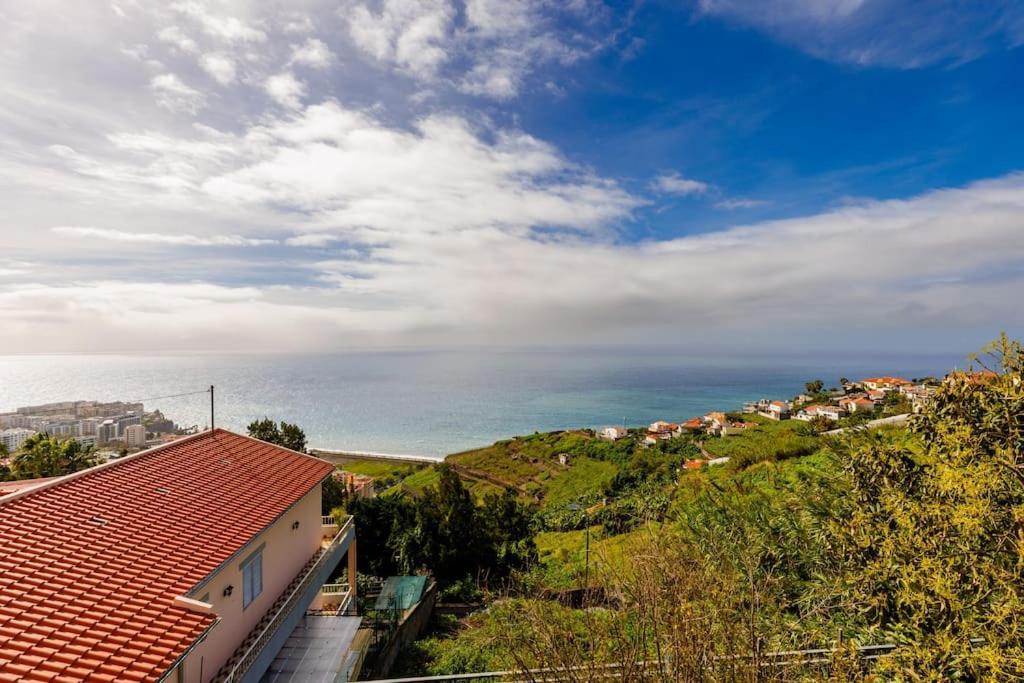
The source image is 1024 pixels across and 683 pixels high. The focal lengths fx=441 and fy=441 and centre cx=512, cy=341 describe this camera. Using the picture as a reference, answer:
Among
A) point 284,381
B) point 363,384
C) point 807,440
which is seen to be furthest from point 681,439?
point 284,381

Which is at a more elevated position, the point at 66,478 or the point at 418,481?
the point at 66,478

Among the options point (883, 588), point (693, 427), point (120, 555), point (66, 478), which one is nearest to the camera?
point (883, 588)

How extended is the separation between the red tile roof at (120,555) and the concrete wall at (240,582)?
45cm

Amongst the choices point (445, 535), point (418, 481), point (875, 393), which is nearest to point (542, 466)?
point (418, 481)

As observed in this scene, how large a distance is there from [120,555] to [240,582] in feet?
6.28

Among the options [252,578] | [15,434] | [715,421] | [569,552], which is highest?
[252,578]

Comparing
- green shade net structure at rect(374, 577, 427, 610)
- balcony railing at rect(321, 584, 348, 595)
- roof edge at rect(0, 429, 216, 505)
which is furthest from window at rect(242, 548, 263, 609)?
balcony railing at rect(321, 584, 348, 595)

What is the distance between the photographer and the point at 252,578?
769 centimetres

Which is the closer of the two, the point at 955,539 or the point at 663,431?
the point at 955,539

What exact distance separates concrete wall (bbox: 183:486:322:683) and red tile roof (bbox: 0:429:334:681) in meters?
0.45

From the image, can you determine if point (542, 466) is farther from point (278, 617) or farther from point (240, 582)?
point (240, 582)

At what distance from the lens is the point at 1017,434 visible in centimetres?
408

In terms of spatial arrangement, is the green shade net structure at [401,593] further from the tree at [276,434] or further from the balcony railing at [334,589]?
the tree at [276,434]

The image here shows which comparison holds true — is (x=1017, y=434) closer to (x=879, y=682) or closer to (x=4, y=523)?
(x=879, y=682)
